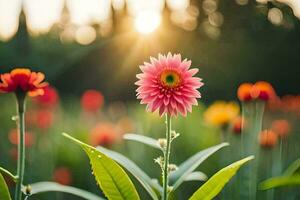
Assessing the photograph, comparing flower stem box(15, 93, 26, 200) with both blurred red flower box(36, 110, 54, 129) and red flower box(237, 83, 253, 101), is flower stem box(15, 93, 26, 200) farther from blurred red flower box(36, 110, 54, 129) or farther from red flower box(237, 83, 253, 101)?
blurred red flower box(36, 110, 54, 129)

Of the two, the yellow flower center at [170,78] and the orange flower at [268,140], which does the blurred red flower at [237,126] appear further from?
the yellow flower center at [170,78]

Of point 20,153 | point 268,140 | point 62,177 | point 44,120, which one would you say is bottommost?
point 20,153

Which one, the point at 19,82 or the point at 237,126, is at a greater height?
the point at 237,126

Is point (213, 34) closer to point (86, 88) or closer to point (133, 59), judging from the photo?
point (133, 59)

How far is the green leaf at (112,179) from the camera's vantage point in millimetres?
1683

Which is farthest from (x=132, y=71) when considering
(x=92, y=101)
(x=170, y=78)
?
(x=170, y=78)

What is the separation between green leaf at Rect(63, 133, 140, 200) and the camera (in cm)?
168

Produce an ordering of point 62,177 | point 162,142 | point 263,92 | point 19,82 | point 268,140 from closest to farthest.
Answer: point 162,142 → point 19,82 → point 263,92 → point 268,140 → point 62,177

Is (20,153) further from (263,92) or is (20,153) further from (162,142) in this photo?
(263,92)

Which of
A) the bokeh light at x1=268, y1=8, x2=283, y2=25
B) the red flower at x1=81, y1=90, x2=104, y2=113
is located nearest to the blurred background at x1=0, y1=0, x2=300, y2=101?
the bokeh light at x1=268, y1=8, x2=283, y2=25

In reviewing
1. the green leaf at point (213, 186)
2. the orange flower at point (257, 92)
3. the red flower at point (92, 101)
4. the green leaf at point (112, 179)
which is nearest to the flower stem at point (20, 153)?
the green leaf at point (112, 179)

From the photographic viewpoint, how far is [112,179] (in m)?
1.72

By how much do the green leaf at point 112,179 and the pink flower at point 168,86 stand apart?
0.22 m

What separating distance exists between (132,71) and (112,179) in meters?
14.4
